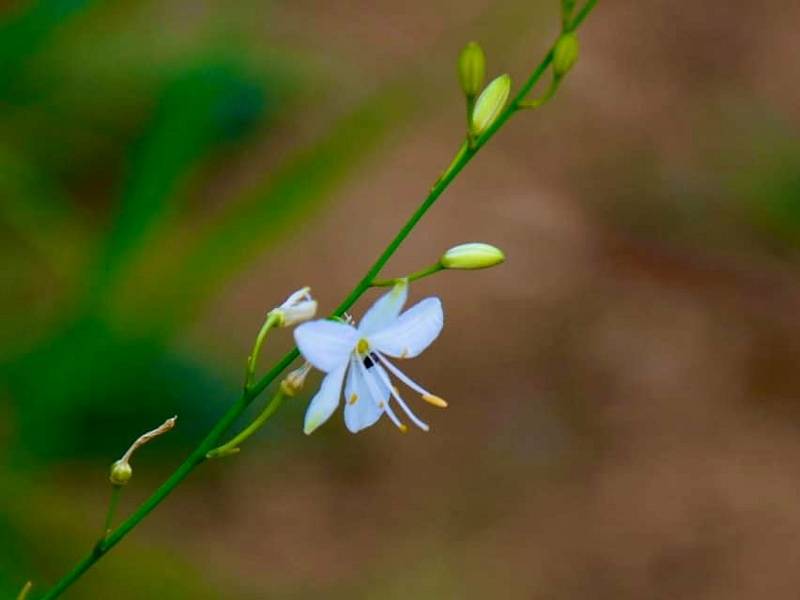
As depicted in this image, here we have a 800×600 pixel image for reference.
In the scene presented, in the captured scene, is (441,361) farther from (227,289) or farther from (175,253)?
(175,253)

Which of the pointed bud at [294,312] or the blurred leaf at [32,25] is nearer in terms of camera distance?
the pointed bud at [294,312]

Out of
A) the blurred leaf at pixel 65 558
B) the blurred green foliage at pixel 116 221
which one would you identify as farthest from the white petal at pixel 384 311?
the blurred leaf at pixel 65 558

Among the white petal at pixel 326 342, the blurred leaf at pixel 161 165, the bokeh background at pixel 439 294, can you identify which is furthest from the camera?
the bokeh background at pixel 439 294

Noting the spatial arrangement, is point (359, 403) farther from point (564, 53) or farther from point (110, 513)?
point (564, 53)

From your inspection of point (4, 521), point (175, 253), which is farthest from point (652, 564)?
point (4, 521)

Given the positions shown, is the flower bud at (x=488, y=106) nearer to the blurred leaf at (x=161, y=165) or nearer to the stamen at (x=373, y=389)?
the stamen at (x=373, y=389)

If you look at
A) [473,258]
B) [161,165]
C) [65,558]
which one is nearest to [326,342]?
[473,258]

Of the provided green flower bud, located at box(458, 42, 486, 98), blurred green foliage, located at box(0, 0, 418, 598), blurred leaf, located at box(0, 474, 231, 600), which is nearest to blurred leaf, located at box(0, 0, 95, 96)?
blurred green foliage, located at box(0, 0, 418, 598)
